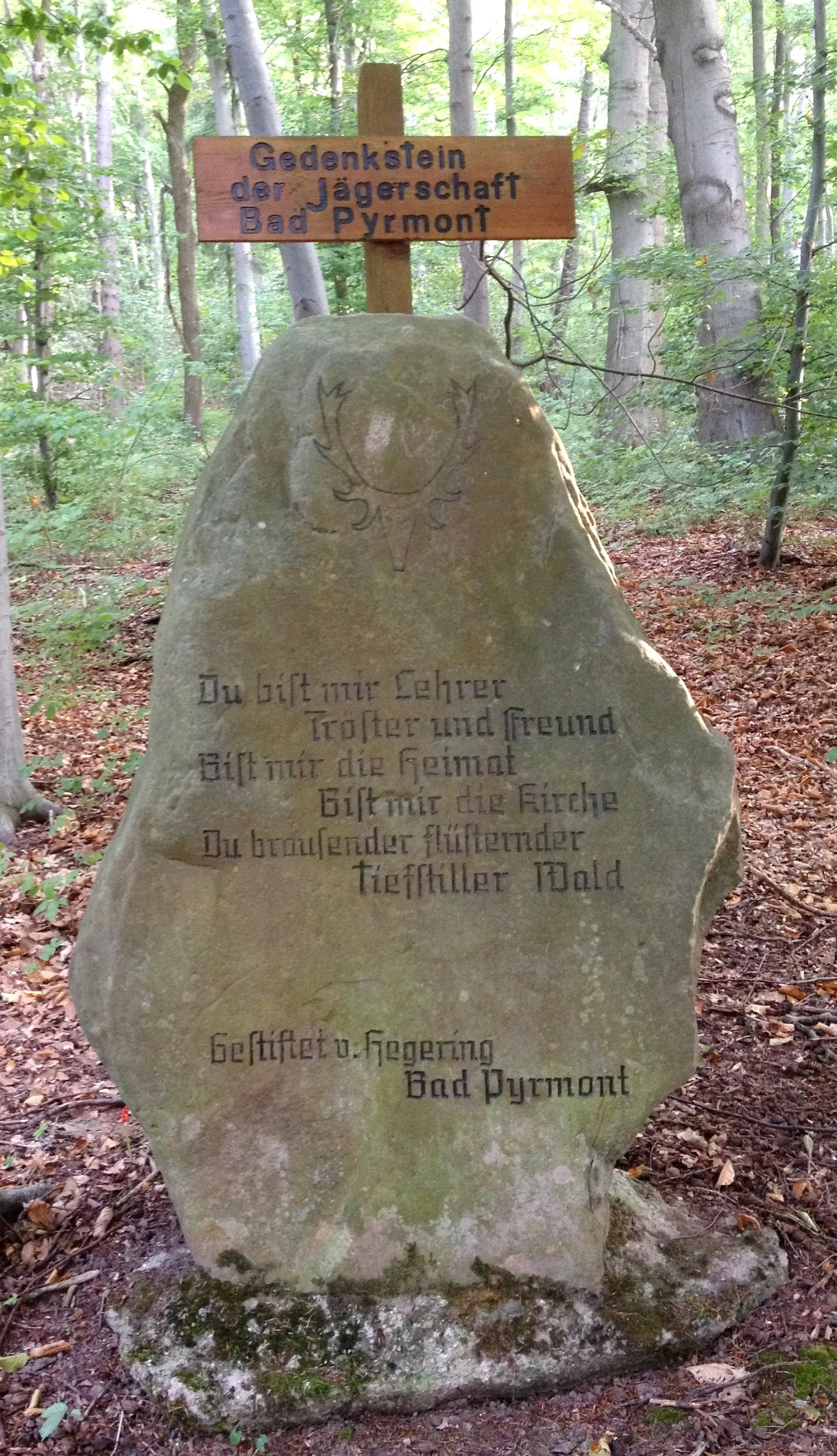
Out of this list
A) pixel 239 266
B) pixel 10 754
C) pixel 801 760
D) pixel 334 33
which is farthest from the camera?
pixel 334 33

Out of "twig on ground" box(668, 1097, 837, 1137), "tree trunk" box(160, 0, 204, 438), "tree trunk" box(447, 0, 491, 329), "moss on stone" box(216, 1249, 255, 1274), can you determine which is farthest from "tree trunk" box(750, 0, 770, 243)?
"moss on stone" box(216, 1249, 255, 1274)

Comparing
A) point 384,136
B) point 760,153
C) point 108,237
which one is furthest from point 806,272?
point 108,237

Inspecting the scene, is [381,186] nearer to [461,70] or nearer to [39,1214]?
[39,1214]

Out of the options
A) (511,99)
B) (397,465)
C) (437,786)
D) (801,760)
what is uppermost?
(511,99)

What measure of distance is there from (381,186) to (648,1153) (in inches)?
120

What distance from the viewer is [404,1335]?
2.64 m

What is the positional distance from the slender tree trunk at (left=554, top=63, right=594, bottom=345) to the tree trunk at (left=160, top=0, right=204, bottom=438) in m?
5.25

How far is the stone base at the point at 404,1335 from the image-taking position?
100 inches

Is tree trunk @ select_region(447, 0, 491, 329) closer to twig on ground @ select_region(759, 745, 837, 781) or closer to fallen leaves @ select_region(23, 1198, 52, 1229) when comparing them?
twig on ground @ select_region(759, 745, 837, 781)

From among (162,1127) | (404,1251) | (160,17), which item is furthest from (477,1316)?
(160,17)

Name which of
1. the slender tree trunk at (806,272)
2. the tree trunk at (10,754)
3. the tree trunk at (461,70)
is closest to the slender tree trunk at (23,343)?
the tree trunk at (461,70)

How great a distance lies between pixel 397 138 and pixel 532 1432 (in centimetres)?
336

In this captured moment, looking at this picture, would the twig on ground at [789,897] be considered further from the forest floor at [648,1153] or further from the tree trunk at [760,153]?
the tree trunk at [760,153]

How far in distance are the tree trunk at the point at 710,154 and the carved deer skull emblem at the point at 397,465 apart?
7084 millimetres
